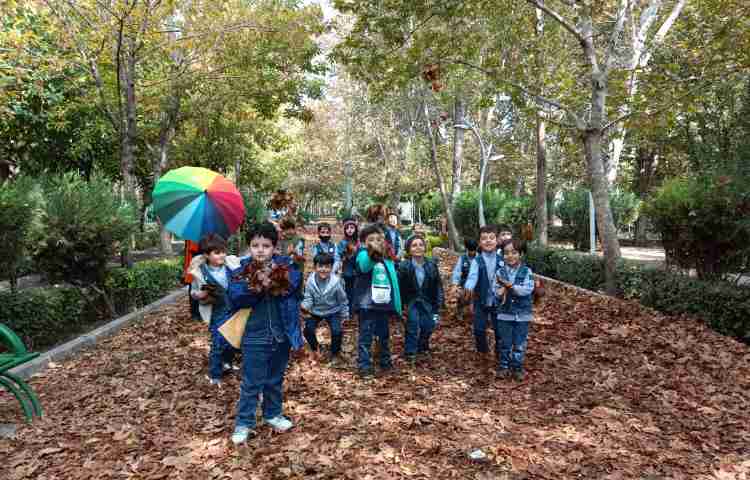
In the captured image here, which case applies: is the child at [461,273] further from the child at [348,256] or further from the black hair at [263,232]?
the black hair at [263,232]

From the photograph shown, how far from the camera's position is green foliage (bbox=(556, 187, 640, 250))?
61.2 feet

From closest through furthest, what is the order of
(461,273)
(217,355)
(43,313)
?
(217,355), (461,273), (43,313)

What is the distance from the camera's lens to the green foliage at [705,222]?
22.5 ft

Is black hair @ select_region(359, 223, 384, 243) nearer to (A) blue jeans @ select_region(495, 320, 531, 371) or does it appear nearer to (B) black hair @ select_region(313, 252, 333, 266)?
(B) black hair @ select_region(313, 252, 333, 266)

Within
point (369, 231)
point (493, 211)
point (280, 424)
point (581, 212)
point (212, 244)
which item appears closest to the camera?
point (280, 424)

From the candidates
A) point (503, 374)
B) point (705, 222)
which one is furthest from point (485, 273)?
point (705, 222)

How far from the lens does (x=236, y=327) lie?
13.2 ft

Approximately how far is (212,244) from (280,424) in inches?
94.4

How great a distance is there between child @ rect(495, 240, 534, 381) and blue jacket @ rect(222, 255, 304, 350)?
233cm

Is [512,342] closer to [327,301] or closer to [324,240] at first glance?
[327,301]

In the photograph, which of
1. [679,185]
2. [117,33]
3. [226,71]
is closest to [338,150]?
[226,71]

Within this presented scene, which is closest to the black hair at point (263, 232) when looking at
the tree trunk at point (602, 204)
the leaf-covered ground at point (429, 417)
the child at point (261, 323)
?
the child at point (261, 323)

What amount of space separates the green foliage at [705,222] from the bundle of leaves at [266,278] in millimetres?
6011

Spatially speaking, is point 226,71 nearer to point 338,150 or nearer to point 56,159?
point 56,159
